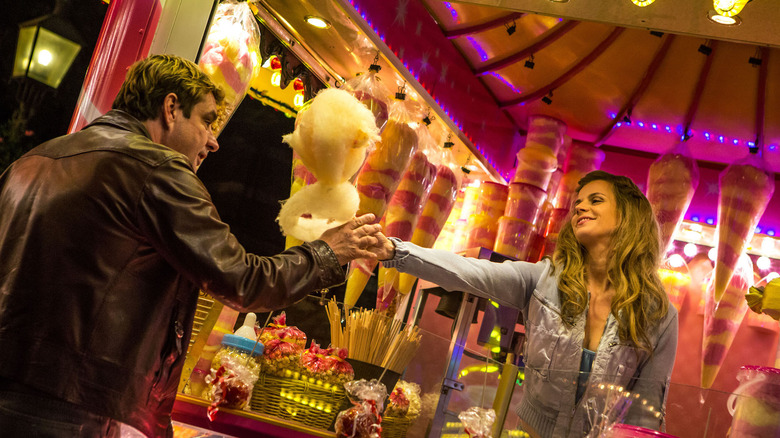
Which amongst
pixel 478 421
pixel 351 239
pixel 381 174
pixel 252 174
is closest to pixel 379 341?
pixel 478 421

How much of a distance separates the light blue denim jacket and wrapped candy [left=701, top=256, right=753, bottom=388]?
2770 mm

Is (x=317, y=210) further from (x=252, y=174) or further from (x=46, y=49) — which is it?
(x=252, y=174)

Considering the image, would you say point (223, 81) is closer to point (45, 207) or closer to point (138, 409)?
point (45, 207)

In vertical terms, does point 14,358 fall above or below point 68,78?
below

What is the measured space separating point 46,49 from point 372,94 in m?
1.47

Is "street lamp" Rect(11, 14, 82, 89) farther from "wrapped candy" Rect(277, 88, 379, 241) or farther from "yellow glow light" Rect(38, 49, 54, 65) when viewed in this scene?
"wrapped candy" Rect(277, 88, 379, 241)

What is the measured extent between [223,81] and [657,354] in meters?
1.74

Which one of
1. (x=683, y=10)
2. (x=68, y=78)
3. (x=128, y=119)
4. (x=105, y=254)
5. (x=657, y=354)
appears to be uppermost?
(x=683, y=10)

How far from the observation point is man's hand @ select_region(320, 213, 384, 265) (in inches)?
69.1

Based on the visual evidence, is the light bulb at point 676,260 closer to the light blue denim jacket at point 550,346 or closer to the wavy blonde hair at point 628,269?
the wavy blonde hair at point 628,269

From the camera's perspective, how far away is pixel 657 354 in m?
2.08

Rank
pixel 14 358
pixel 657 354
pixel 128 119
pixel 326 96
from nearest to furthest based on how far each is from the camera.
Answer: pixel 14 358
pixel 128 119
pixel 326 96
pixel 657 354

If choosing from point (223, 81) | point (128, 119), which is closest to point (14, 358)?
point (128, 119)

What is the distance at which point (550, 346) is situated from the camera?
210 cm
